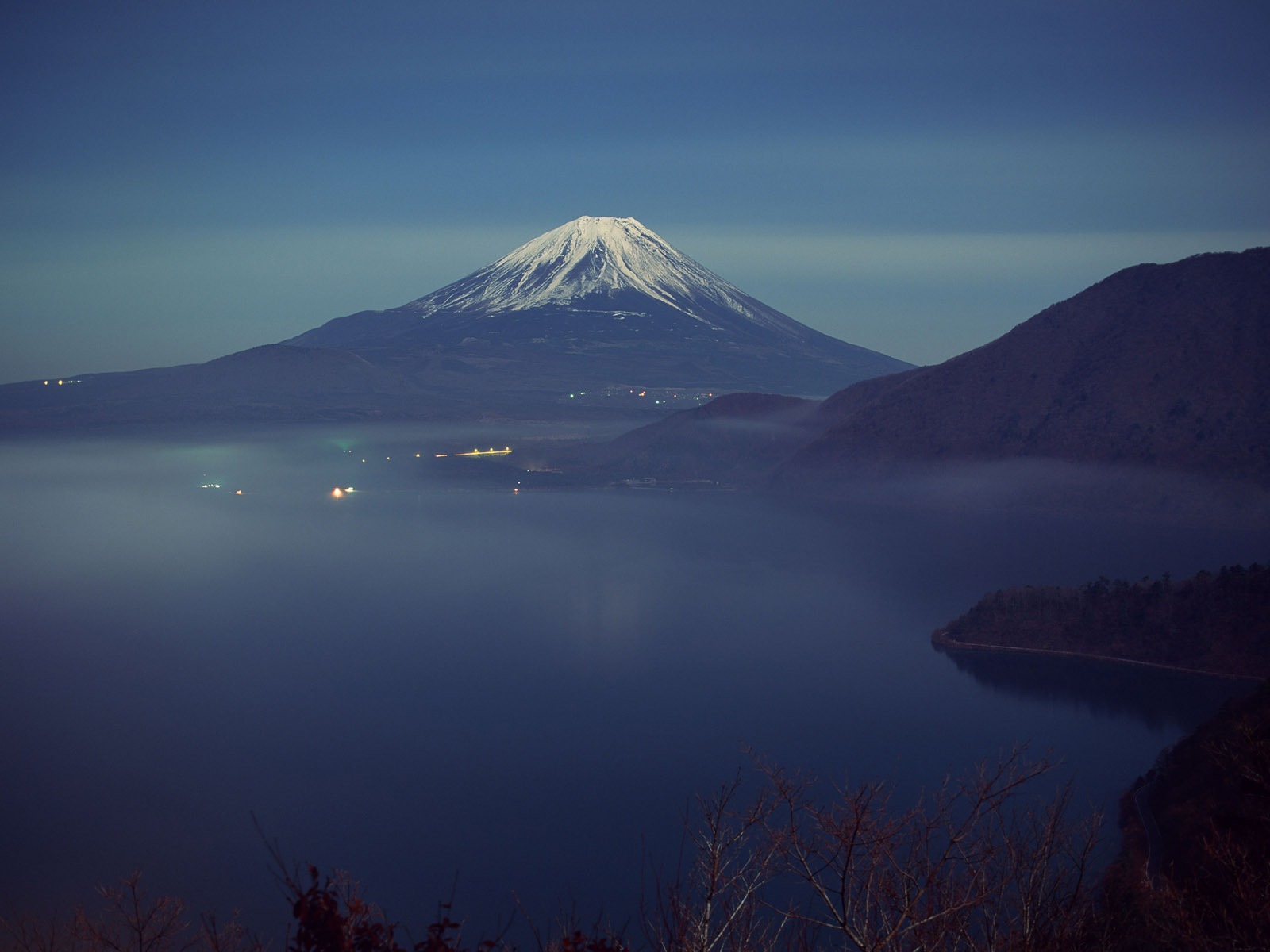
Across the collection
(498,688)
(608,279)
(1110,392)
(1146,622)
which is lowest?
(498,688)

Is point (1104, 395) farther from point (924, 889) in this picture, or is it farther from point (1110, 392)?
point (924, 889)

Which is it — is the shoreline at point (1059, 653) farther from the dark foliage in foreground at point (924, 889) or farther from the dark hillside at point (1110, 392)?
the dark hillside at point (1110, 392)

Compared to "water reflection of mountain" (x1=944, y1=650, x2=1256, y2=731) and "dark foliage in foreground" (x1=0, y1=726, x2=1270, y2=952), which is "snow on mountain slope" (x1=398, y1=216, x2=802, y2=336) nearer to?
"water reflection of mountain" (x1=944, y1=650, x2=1256, y2=731)

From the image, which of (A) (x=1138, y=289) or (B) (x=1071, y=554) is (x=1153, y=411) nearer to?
(A) (x=1138, y=289)

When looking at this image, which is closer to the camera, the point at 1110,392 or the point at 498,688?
the point at 498,688

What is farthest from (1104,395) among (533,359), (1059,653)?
(533,359)

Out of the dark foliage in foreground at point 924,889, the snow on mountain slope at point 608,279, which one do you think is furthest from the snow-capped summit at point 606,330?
the dark foliage in foreground at point 924,889

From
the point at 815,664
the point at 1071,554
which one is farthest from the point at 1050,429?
the point at 815,664
